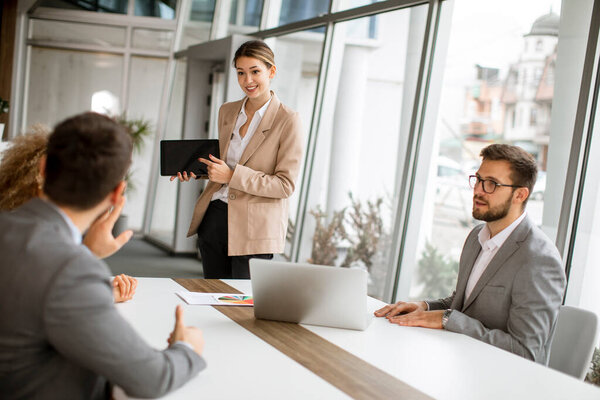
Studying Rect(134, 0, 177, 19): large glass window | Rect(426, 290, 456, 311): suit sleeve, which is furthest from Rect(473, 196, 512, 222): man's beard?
Rect(134, 0, 177, 19): large glass window

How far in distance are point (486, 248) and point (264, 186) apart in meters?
1.02

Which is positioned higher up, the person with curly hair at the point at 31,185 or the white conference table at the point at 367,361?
the person with curly hair at the point at 31,185

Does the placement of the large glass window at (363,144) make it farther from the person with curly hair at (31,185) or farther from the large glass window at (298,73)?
the person with curly hair at (31,185)

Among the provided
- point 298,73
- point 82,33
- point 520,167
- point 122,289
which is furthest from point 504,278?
point 82,33

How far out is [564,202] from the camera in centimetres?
328

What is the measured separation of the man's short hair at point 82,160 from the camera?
1.22 metres

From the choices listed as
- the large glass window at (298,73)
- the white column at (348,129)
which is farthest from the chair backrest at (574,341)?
the large glass window at (298,73)

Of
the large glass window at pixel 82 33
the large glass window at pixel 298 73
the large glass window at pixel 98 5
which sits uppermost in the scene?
the large glass window at pixel 98 5

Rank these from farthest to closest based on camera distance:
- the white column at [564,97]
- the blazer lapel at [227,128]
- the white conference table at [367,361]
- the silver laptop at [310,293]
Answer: the white column at [564,97] < the blazer lapel at [227,128] < the silver laptop at [310,293] < the white conference table at [367,361]

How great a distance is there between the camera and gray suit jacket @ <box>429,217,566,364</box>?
6.52 ft

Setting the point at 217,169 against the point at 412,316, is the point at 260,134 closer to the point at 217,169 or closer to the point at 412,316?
the point at 217,169

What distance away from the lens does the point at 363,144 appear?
5184mm

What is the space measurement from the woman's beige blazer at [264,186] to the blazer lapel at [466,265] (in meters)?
0.86

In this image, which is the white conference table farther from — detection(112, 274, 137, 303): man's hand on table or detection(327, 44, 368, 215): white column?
detection(327, 44, 368, 215): white column
